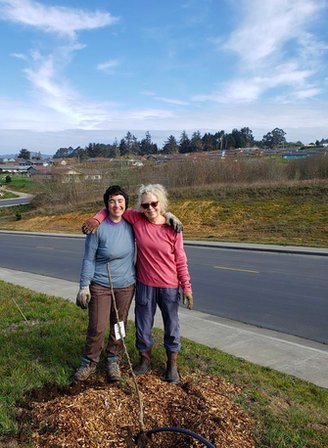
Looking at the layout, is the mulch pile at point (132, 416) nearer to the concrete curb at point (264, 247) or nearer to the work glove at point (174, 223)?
the work glove at point (174, 223)

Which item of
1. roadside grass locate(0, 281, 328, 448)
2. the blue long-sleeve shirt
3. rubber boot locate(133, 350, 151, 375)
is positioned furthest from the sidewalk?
the blue long-sleeve shirt

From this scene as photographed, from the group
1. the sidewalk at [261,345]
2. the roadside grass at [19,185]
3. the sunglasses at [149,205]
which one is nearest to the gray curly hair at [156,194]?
the sunglasses at [149,205]

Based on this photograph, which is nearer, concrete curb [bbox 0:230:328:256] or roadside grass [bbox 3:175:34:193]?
concrete curb [bbox 0:230:328:256]

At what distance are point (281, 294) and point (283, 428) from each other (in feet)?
20.1

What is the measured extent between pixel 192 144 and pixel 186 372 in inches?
4437

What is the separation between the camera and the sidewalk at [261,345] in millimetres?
5043

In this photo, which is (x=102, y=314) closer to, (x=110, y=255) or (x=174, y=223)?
(x=110, y=255)

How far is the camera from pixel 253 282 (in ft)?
34.6

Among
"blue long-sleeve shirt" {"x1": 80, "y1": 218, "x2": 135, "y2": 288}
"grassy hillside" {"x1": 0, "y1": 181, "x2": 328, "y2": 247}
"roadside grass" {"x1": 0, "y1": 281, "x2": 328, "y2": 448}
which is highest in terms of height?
"blue long-sleeve shirt" {"x1": 80, "y1": 218, "x2": 135, "y2": 288}

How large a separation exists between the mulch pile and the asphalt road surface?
3.40 m

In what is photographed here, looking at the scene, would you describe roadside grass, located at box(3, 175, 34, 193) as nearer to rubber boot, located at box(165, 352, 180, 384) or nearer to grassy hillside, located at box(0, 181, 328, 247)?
grassy hillside, located at box(0, 181, 328, 247)

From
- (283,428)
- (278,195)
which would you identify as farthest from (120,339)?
(278,195)

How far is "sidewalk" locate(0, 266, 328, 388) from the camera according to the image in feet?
16.5

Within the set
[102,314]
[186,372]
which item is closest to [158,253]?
[102,314]
